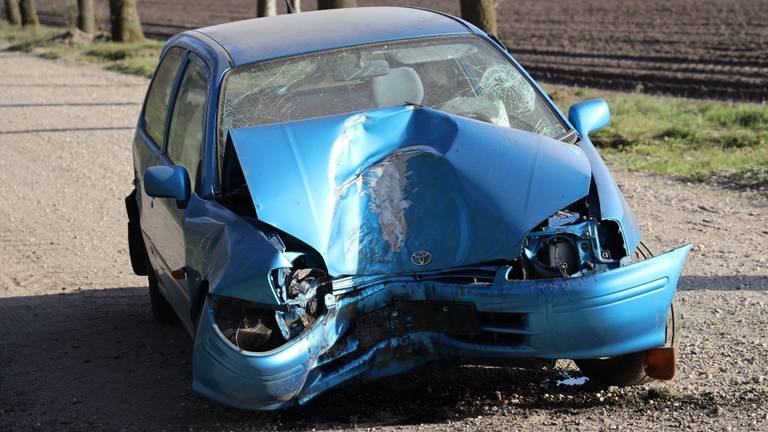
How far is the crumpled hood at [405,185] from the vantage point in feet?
15.2

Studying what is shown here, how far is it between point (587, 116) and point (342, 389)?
71.8 inches

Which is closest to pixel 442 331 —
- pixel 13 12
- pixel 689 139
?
pixel 689 139

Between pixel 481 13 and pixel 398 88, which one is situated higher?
pixel 398 88

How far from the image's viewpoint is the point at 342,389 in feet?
16.6

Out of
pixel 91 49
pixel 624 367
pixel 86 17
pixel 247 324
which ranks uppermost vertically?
pixel 247 324

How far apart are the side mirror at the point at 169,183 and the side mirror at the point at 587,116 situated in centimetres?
189

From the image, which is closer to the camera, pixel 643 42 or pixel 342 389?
pixel 342 389

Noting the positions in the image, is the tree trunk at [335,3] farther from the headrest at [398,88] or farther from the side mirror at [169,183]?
the side mirror at [169,183]

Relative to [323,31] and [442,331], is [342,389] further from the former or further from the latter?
[323,31]

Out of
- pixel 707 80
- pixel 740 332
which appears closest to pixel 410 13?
pixel 740 332

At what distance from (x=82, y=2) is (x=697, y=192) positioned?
2546cm

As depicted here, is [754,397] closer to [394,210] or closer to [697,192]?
[394,210]

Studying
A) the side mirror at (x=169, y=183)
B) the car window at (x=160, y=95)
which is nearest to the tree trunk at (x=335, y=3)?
the car window at (x=160, y=95)

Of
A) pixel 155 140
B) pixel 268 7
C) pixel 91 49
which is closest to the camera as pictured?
pixel 155 140
